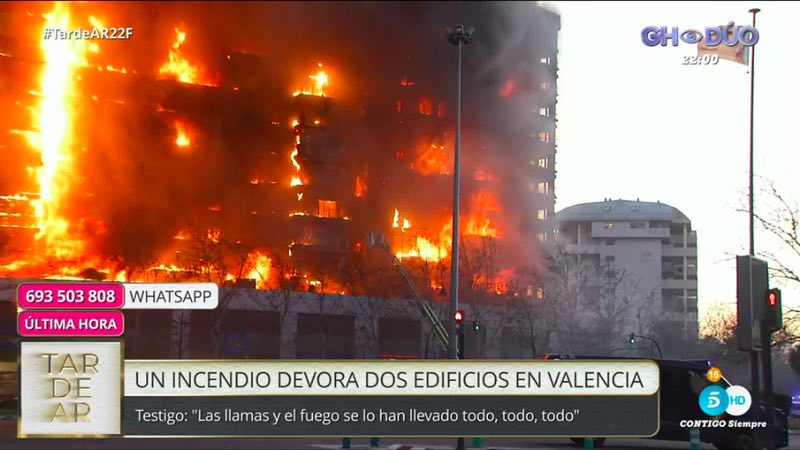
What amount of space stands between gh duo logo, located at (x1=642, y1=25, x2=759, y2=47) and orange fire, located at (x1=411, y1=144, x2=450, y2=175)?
56450mm

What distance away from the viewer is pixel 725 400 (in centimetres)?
1177

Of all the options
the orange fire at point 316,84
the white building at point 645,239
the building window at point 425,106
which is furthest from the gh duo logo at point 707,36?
the white building at point 645,239

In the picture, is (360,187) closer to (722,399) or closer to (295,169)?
(295,169)

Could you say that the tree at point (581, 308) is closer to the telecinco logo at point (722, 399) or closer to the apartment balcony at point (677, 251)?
the telecinco logo at point (722, 399)

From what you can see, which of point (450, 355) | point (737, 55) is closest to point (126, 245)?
point (450, 355)

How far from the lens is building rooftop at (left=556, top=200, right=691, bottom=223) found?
125750 millimetres

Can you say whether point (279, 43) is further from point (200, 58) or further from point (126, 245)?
point (126, 245)

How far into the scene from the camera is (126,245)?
2282 inches

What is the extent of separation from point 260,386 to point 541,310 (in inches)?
2186

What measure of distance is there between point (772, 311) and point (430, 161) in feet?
209

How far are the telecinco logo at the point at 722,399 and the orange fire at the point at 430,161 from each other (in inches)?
2350

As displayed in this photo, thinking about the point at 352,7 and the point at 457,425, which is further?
Result: the point at 352,7

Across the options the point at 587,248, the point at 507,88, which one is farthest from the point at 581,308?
the point at 587,248

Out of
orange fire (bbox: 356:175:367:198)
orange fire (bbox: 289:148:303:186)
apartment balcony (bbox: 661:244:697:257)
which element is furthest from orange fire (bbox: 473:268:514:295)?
apartment balcony (bbox: 661:244:697:257)
